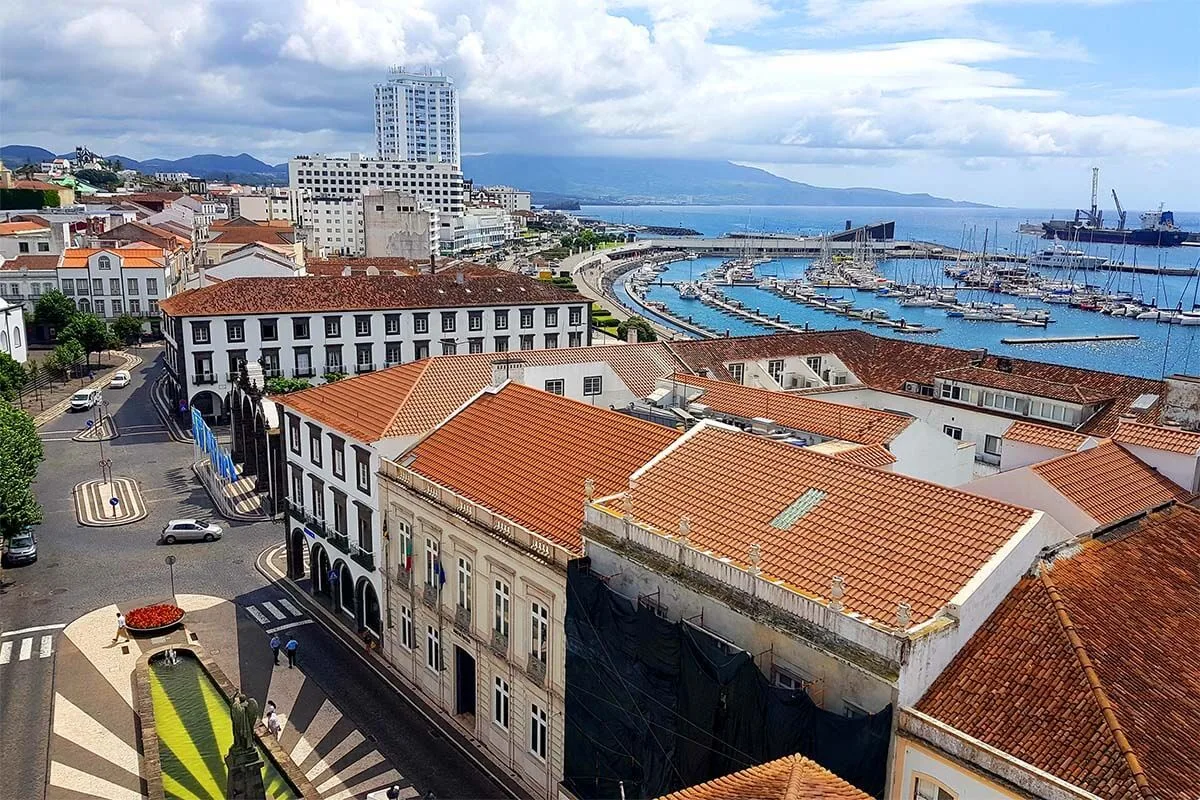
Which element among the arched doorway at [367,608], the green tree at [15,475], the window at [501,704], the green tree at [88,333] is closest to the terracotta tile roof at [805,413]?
the window at [501,704]

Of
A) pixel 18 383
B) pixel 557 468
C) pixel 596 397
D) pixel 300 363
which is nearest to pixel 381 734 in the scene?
pixel 557 468

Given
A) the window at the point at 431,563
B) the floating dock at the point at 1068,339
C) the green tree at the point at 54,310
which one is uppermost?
the green tree at the point at 54,310

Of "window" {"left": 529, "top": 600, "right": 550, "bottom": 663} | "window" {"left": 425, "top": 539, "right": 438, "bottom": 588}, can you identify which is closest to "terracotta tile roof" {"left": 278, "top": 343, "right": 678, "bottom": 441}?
"window" {"left": 425, "top": 539, "right": 438, "bottom": 588}

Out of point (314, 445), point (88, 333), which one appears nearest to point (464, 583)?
point (314, 445)

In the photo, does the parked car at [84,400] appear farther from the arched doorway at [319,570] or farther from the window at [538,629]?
the window at [538,629]

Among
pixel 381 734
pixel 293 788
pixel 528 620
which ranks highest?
pixel 528 620

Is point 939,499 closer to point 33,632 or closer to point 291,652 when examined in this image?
point 291,652

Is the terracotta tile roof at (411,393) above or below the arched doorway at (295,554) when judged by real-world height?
above
